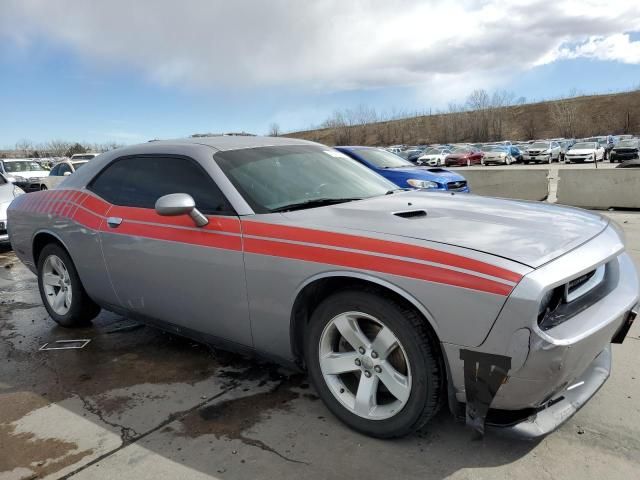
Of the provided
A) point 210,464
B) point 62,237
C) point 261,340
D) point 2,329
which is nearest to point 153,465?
point 210,464

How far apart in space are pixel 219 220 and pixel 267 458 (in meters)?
1.35

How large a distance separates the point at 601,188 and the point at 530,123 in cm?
9748

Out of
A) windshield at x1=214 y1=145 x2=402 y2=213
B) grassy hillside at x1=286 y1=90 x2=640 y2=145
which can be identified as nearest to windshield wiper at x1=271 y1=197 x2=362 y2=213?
windshield at x1=214 y1=145 x2=402 y2=213

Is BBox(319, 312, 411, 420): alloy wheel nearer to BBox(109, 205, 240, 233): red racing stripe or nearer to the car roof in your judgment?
BBox(109, 205, 240, 233): red racing stripe

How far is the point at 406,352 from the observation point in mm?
2322

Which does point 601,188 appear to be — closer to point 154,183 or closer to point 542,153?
point 154,183

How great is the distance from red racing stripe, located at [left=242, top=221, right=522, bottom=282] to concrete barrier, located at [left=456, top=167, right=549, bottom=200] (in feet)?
33.5

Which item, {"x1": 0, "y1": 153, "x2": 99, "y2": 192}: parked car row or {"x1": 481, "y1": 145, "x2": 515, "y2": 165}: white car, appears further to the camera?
{"x1": 481, "y1": 145, "x2": 515, "y2": 165}: white car

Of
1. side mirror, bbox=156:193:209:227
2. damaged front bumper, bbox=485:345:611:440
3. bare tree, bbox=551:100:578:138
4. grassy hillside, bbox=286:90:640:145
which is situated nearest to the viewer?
damaged front bumper, bbox=485:345:611:440

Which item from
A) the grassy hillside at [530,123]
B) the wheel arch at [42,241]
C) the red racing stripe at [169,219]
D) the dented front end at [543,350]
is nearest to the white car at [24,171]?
the wheel arch at [42,241]

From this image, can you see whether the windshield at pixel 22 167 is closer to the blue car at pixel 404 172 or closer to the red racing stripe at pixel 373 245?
the blue car at pixel 404 172

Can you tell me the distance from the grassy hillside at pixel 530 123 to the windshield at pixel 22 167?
8581 centimetres

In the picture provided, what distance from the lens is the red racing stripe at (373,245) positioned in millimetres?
2062

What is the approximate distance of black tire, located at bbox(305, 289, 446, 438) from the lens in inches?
89.6
